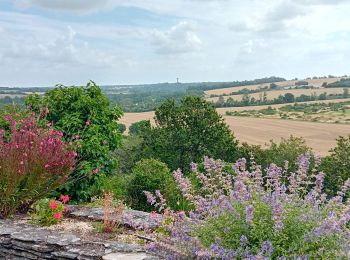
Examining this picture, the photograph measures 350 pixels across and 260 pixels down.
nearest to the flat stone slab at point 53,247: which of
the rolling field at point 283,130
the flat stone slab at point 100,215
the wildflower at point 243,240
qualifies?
the flat stone slab at point 100,215

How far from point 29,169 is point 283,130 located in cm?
4149

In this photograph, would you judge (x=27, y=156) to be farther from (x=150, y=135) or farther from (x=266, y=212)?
(x=150, y=135)

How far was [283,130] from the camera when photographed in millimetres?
46156

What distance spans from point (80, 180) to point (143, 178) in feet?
17.4

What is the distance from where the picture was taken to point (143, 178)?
13.8 meters

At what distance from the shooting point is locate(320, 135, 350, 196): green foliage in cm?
2491

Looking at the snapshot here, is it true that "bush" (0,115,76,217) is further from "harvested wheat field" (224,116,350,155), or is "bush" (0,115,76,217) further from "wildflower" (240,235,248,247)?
"harvested wheat field" (224,116,350,155)

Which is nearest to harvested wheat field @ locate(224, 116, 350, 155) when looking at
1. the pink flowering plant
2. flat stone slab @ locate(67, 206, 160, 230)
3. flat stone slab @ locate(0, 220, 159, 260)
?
flat stone slab @ locate(67, 206, 160, 230)

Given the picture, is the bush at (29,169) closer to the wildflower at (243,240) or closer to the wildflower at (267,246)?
the wildflower at (243,240)

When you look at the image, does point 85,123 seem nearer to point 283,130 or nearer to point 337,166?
point 337,166

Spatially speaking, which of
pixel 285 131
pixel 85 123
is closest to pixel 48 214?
pixel 85 123

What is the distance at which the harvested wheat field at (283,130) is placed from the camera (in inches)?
1586

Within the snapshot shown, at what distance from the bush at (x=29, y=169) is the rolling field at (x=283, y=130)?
3181 centimetres

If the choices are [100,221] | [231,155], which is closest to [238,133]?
[231,155]
